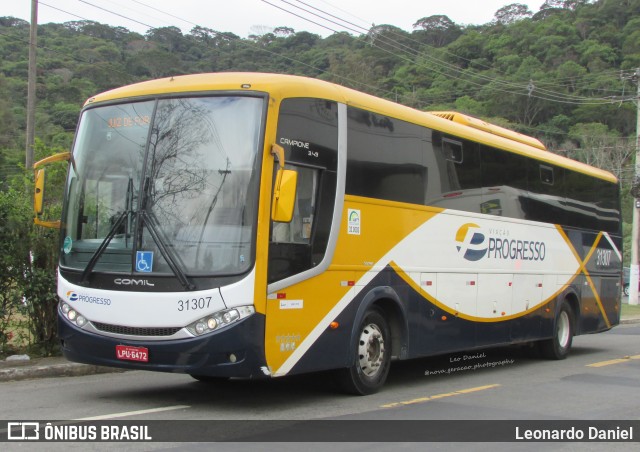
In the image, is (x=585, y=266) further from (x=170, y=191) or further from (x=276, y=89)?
(x=170, y=191)

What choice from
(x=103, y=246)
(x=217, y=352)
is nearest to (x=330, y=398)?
(x=217, y=352)

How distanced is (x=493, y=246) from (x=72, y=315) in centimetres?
673

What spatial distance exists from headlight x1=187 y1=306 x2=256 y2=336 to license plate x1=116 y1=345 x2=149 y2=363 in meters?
0.58

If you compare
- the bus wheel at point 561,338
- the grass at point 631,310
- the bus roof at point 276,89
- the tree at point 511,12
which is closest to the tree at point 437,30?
the tree at point 511,12

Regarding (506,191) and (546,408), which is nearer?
(546,408)

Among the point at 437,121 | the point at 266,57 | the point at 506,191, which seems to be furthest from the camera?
the point at 266,57

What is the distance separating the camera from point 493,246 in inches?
475

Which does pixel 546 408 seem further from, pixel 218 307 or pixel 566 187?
pixel 566 187

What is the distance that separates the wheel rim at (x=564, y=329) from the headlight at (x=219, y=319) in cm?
882

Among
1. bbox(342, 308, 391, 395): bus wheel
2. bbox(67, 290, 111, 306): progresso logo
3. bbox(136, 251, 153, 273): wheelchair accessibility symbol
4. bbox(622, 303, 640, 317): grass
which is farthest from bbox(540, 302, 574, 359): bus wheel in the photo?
bbox(622, 303, 640, 317): grass

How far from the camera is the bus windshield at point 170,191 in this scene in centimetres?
753

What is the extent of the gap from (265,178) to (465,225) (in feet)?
15.1

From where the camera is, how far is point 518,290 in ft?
42.3

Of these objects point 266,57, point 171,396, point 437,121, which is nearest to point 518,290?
point 437,121
